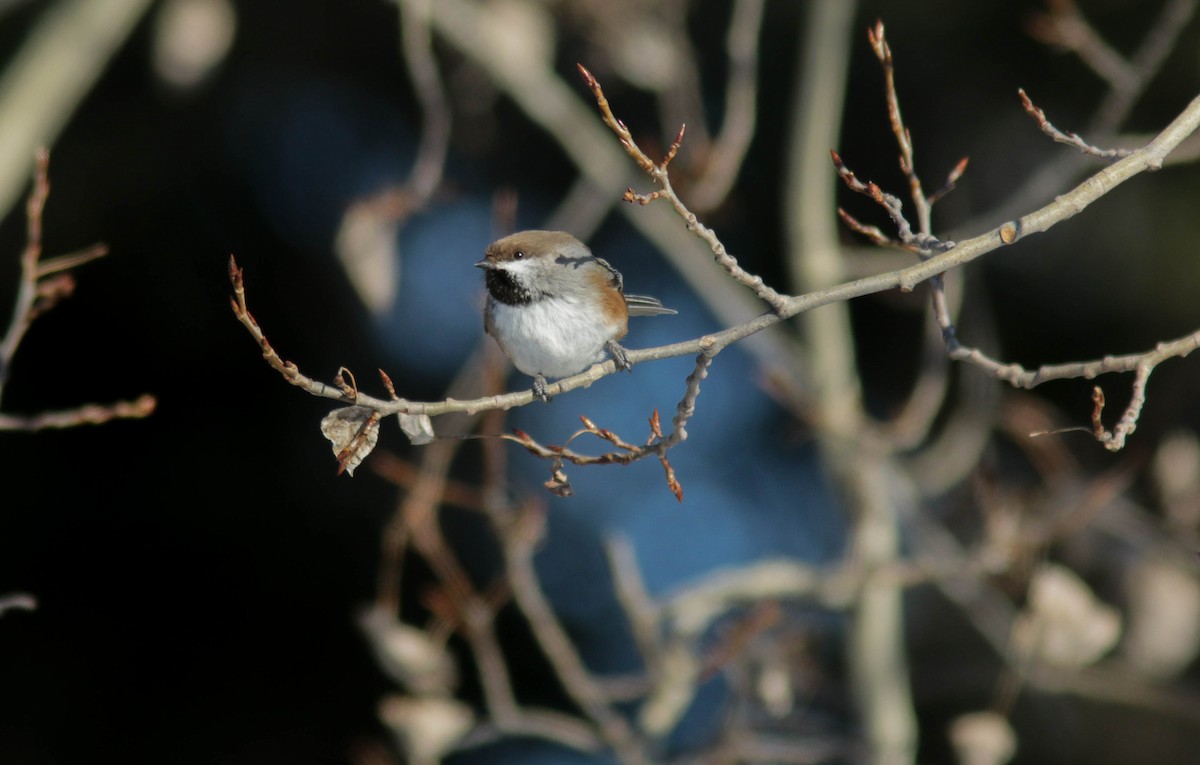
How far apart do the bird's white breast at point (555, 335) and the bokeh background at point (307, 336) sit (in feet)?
9.90

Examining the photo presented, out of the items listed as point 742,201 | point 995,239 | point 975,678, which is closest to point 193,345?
point 742,201

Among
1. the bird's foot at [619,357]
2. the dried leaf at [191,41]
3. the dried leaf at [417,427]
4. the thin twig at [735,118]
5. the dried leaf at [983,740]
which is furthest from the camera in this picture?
the dried leaf at [191,41]

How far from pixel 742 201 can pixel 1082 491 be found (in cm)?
315

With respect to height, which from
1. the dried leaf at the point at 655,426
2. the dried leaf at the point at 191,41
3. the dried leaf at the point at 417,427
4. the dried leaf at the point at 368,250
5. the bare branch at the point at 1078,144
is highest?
the dried leaf at the point at 191,41

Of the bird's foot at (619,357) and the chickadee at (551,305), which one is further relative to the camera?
the chickadee at (551,305)

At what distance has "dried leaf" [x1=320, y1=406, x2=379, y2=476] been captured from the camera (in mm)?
2275

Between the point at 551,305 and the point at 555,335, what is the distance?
11cm

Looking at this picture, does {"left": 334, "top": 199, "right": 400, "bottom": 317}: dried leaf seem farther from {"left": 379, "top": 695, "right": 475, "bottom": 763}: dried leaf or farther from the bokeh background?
the bokeh background

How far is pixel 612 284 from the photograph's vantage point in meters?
3.74

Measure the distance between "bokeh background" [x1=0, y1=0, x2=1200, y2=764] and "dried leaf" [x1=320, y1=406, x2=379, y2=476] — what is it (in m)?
4.25

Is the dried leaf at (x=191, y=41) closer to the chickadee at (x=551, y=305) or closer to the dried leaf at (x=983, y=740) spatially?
the chickadee at (x=551, y=305)

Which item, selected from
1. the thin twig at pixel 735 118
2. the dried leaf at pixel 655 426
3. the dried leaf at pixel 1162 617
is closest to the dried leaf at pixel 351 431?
the dried leaf at pixel 655 426

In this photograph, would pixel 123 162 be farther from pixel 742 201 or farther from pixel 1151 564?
pixel 1151 564

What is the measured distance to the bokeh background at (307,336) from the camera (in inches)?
268
